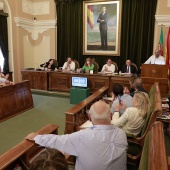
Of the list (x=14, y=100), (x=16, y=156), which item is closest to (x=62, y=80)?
(x=14, y=100)

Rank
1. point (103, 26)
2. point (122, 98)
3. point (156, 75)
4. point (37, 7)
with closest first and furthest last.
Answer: point (122, 98) < point (156, 75) < point (103, 26) < point (37, 7)

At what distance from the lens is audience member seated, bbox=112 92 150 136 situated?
236 cm

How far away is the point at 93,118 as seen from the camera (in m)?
1.61

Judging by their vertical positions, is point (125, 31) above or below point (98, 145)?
above

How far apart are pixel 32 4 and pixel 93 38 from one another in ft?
10.5

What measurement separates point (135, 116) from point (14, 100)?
10.6 ft

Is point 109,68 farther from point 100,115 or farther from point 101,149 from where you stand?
point 101,149

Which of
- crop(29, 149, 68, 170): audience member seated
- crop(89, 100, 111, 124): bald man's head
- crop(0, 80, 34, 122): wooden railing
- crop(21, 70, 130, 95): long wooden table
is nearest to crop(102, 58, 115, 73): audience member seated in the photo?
crop(21, 70, 130, 95): long wooden table

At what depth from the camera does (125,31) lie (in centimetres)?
753

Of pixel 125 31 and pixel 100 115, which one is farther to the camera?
pixel 125 31

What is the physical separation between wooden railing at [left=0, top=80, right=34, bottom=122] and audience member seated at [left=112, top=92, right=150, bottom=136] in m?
2.88

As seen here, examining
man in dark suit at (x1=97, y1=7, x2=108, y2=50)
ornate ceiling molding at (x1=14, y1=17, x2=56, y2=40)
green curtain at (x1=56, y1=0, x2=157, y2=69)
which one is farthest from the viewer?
ornate ceiling molding at (x1=14, y1=17, x2=56, y2=40)

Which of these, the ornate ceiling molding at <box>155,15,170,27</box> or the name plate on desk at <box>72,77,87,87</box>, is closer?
the name plate on desk at <box>72,77,87,87</box>

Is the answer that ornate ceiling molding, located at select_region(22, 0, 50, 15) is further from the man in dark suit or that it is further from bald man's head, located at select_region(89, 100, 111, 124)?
bald man's head, located at select_region(89, 100, 111, 124)
